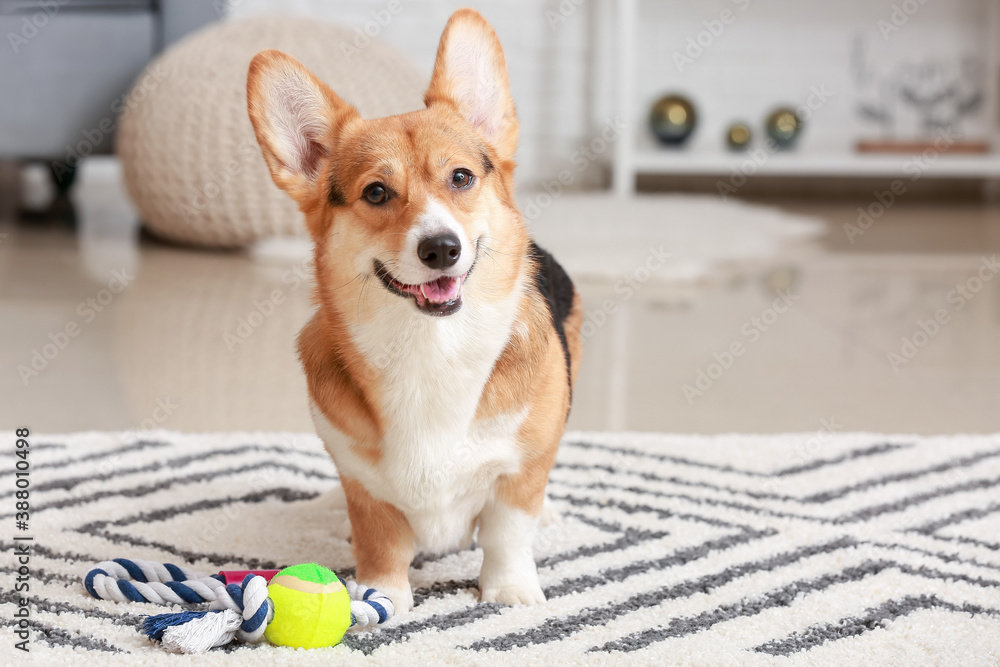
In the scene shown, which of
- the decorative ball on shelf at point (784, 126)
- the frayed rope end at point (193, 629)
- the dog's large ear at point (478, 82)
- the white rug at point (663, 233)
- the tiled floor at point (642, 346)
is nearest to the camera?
the frayed rope end at point (193, 629)

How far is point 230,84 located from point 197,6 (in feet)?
3.40

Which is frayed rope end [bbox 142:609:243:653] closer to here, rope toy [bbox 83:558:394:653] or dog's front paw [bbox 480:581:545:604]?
rope toy [bbox 83:558:394:653]

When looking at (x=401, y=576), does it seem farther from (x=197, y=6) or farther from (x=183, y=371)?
(x=197, y=6)

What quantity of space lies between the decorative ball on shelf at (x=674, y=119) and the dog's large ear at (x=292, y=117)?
3.77 m

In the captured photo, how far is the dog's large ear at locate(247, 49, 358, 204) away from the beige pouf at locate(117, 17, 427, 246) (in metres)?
2.05

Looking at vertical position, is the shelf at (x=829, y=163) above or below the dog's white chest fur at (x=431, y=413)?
below

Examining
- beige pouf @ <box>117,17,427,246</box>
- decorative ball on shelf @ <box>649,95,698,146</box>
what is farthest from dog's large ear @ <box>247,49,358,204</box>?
decorative ball on shelf @ <box>649,95,698,146</box>

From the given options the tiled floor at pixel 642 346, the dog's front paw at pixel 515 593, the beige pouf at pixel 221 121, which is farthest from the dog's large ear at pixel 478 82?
the beige pouf at pixel 221 121

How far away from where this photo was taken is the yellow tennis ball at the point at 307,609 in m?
0.99

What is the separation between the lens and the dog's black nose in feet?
3.32

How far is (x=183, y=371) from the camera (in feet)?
6.94

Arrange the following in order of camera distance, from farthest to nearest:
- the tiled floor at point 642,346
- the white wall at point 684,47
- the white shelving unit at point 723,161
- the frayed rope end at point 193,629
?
the white wall at point 684,47, the white shelving unit at point 723,161, the tiled floor at point 642,346, the frayed rope end at point 193,629

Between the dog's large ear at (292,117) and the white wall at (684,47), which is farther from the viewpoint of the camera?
the white wall at (684,47)

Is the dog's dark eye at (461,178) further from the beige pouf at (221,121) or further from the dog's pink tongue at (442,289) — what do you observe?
the beige pouf at (221,121)
